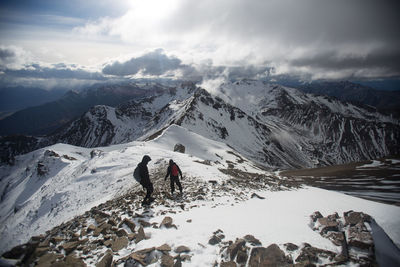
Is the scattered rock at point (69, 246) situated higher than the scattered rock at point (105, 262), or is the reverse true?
the scattered rock at point (105, 262)

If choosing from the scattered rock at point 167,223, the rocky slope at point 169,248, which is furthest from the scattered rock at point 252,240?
the scattered rock at point 167,223

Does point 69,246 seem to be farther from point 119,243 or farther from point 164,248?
point 164,248

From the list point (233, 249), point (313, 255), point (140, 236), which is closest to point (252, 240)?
point (233, 249)

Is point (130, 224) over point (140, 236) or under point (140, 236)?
under

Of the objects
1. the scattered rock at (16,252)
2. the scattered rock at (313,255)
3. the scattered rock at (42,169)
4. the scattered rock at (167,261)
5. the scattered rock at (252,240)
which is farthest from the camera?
the scattered rock at (42,169)

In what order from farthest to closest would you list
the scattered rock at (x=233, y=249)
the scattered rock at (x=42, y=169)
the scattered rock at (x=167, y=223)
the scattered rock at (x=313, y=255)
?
the scattered rock at (x=42, y=169), the scattered rock at (x=167, y=223), the scattered rock at (x=233, y=249), the scattered rock at (x=313, y=255)

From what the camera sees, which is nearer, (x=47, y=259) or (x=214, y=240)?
(x=47, y=259)

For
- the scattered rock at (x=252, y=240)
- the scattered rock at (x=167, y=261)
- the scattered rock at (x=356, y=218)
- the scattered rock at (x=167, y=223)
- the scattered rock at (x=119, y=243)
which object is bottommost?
the scattered rock at (x=167, y=223)

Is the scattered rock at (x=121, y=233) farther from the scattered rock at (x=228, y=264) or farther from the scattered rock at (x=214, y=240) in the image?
the scattered rock at (x=228, y=264)

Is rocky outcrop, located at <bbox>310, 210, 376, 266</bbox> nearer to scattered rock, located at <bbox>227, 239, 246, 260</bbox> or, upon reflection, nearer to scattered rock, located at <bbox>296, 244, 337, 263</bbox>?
scattered rock, located at <bbox>296, 244, 337, 263</bbox>

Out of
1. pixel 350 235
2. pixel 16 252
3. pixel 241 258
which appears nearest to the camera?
pixel 16 252

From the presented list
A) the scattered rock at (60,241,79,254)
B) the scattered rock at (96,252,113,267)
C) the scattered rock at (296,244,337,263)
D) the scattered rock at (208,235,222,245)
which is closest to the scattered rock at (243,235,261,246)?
the scattered rock at (208,235,222,245)

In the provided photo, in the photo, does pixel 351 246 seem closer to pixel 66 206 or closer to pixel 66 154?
pixel 66 206

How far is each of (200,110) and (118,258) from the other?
191 m
